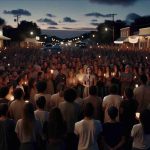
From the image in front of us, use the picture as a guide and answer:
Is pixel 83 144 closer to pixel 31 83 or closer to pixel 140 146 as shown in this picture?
pixel 140 146

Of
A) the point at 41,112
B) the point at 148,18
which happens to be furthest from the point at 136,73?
the point at 148,18

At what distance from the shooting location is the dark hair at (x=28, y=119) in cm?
671

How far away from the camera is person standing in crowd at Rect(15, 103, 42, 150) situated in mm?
6742

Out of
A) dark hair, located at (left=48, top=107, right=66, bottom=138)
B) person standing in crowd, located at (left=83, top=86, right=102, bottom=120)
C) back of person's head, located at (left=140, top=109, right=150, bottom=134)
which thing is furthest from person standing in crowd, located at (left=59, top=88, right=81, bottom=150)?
back of person's head, located at (left=140, top=109, right=150, bottom=134)

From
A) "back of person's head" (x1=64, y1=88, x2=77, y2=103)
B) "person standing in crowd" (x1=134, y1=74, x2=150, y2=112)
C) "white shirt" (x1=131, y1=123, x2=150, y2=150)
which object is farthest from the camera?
"person standing in crowd" (x1=134, y1=74, x2=150, y2=112)

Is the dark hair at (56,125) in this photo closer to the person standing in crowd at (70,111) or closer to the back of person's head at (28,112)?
the back of person's head at (28,112)

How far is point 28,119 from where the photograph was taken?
266 inches

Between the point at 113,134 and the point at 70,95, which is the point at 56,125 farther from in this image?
the point at 70,95

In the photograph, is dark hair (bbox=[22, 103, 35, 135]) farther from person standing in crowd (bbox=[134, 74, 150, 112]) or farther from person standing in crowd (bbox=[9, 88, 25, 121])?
person standing in crowd (bbox=[134, 74, 150, 112])

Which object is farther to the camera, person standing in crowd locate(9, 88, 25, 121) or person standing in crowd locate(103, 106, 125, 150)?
person standing in crowd locate(9, 88, 25, 121)

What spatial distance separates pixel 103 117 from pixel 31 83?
2.81 metres

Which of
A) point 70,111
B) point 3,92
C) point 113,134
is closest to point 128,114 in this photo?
point 70,111

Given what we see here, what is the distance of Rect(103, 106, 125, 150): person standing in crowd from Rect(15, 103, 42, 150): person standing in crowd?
3.47 ft

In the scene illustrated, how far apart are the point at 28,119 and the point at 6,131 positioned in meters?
0.55
